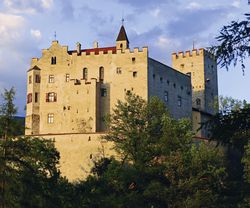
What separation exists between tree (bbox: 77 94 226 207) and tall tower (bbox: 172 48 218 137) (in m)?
33.9

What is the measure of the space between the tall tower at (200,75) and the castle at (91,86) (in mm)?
6367

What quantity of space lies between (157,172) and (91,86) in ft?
91.0

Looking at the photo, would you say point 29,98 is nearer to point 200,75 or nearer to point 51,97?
point 51,97

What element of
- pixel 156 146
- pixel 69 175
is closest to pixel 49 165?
pixel 156 146

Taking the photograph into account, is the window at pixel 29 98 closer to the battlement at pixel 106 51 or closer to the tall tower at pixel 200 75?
the battlement at pixel 106 51

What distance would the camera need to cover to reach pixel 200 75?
93.4 m

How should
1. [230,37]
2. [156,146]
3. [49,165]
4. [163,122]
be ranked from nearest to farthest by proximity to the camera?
1. [230,37]
2. [49,165]
3. [156,146]
4. [163,122]

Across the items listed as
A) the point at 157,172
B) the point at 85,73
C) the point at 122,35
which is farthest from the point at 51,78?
the point at 157,172

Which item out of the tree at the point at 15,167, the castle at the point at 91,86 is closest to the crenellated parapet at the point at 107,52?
the castle at the point at 91,86

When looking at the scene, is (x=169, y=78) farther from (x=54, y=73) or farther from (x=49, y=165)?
(x=49, y=165)

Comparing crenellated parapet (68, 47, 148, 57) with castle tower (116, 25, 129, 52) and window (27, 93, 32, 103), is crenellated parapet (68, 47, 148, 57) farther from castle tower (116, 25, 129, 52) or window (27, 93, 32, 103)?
window (27, 93, 32, 103)

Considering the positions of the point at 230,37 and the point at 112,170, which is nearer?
the point at 230,37

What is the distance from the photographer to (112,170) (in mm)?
50531

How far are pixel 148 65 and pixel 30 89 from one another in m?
17.2
